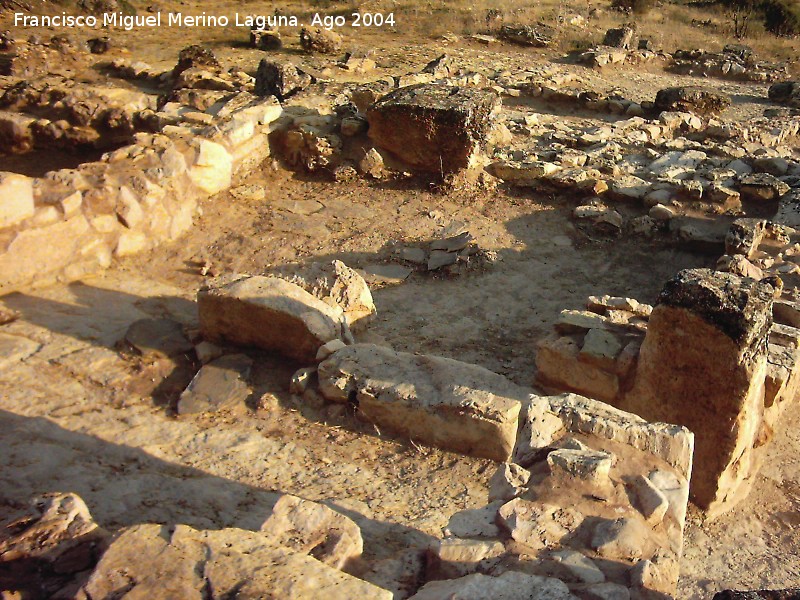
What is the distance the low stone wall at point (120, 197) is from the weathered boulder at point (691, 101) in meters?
6.97

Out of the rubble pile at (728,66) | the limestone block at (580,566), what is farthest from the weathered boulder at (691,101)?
the limestone block at (580,566)

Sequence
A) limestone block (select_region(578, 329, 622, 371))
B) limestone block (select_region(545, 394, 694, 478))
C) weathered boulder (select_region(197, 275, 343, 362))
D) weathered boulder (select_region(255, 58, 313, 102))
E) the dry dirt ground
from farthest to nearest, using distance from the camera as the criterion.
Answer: weathered boulder (select_region(255, 58, 313, 102))
weathered boulder (select_region(197, 275, 343, 362))
limestone block (select_region(578, 329, 622, 371))
the dry dirt ground
limestone block (select_region(545, 394, 694, 478))

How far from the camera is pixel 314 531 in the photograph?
3084 millimetres

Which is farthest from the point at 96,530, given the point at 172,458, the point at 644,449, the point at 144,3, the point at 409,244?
the point at 144,3

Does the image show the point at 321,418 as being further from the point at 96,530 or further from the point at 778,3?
the point at 778,3

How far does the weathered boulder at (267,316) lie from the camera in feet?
16.2

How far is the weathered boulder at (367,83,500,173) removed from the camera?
8.02 m

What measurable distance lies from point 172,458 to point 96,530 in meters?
1.47

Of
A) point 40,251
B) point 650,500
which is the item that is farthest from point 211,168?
point 650,500

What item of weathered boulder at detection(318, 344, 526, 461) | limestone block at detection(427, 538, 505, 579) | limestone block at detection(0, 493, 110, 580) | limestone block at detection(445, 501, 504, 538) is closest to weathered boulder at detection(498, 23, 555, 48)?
weathered boulder at detection(318, 344, 526, 461)

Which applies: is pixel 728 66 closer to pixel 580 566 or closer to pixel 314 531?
pixel 580 566

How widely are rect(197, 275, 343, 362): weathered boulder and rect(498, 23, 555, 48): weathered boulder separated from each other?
43.1 feet

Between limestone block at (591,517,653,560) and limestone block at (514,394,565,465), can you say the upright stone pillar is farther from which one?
limestone block at (591,517,653,560)

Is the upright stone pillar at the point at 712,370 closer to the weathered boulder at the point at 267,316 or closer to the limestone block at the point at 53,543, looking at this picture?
the weathered boulder at the point at 267,316
